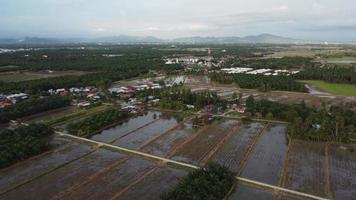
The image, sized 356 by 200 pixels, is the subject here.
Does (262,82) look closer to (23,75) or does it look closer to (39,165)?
(39,165)

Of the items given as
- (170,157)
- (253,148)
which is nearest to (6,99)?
(170,157)

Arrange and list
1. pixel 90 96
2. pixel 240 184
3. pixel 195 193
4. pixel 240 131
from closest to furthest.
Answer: pixel 195 193 < pixel 240 184 < pixel 240 131 < pixel 90 96

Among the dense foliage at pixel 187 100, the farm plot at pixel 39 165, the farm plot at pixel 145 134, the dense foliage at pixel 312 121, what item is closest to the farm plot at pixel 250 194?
the farm plot at pixel 145 134

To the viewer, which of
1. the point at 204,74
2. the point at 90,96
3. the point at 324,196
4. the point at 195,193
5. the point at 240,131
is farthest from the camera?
the point at 204,74

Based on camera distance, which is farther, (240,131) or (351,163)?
(240,131)

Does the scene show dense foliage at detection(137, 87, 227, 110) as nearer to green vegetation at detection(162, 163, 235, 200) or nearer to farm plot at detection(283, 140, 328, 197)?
farm plot at detection(283, 140, 328, 197)

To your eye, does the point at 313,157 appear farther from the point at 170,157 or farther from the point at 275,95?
the point at 275,95
